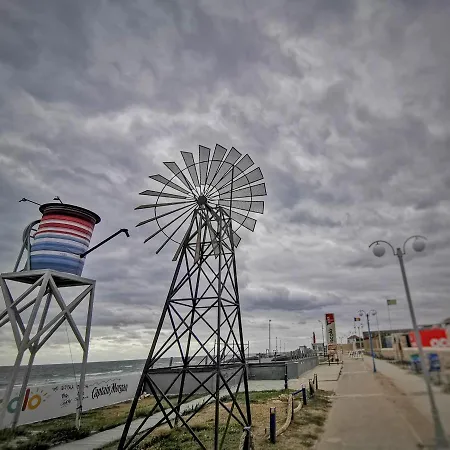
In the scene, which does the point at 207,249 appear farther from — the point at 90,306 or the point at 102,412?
the point at 102,412

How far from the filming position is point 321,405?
49.9 feet

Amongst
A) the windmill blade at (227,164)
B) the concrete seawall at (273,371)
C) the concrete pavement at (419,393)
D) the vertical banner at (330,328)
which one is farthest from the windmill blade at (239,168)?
the vertical banner at (330,328)

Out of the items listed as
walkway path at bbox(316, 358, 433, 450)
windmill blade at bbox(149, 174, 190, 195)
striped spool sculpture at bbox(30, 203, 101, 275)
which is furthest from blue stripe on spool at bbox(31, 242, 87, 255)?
walkway path at bbox(316, 358, 433, 450)

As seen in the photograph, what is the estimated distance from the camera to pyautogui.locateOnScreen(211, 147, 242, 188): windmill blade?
11.9 meters

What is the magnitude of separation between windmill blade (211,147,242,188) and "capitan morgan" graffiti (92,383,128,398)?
1830cm

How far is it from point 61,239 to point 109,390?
46.2 ft

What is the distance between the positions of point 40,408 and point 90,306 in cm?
643

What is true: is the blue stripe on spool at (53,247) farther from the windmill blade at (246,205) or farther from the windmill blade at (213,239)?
the windmill blade at (246,205)

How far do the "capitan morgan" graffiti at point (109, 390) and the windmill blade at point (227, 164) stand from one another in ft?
60.0

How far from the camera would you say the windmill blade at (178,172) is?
40.3 ft

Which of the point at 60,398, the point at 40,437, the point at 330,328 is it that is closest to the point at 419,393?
the point at 40,437

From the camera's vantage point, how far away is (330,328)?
186 ft

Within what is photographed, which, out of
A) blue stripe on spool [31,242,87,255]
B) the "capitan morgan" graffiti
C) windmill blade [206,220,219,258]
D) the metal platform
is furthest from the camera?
the "capitan morgan" graffiti

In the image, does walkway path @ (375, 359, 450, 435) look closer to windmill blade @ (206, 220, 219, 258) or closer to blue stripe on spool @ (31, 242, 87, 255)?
windmill blade @ (206, 220, 219, 258)
